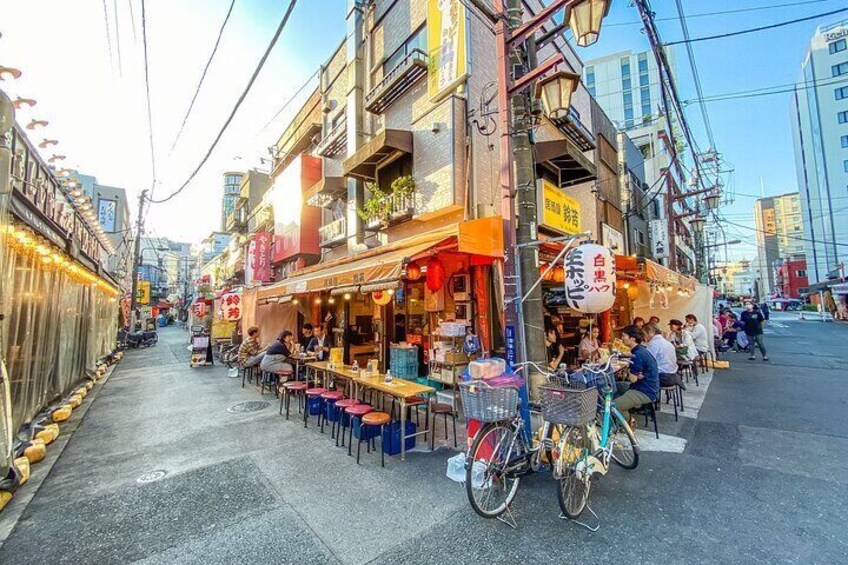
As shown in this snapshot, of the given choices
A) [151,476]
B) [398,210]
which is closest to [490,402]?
[151,476]

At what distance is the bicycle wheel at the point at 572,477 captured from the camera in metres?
3.78

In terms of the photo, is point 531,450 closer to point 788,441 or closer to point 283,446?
point 283,446

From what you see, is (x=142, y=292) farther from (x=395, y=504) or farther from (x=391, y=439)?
(x=395, y=504)

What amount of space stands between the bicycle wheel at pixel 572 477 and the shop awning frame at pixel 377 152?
333 inches

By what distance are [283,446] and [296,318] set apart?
9819 millimetres

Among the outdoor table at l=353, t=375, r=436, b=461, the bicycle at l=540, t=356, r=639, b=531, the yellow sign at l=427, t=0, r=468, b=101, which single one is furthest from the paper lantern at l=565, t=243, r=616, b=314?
the yellow sign at l=427, t=0, r=468, b=101

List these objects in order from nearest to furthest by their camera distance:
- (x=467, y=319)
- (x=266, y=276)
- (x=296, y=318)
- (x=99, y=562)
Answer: (x=99, y=562), (x=467, y=319), (x=296, y=318), (x=266, y=276)

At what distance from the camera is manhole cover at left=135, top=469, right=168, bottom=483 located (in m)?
5.00

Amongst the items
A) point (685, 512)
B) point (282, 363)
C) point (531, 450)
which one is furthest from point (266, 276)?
point (685, 512)

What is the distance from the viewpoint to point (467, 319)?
9070 mm

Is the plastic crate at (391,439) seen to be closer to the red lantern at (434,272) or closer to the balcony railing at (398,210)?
the red lantern at (434,272)

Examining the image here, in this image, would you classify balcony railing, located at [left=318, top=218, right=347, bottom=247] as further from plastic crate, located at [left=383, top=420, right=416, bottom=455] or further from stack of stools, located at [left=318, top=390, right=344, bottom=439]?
plastic crate, located at [left=383, top=420, right=416, bottom=455]

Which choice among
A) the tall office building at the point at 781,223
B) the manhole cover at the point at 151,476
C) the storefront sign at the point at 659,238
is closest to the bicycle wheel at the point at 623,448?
the manhole cover at the point at 151,476

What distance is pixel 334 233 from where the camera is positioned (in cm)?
1436
